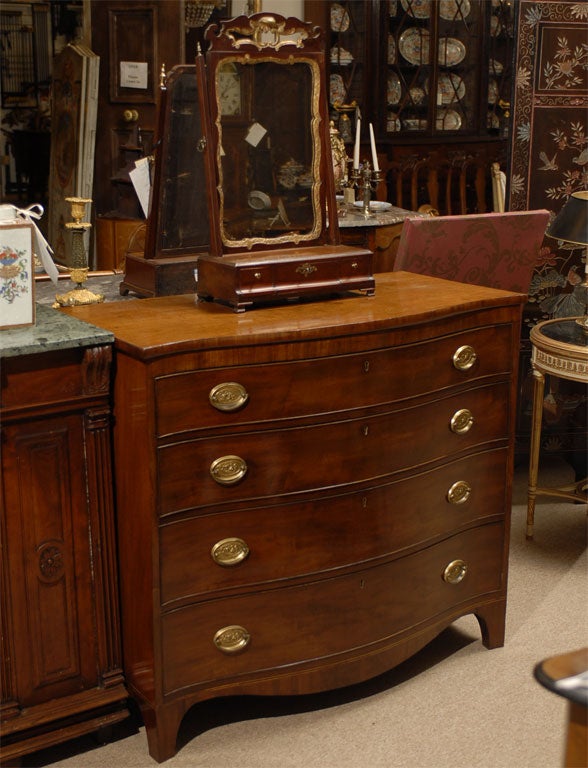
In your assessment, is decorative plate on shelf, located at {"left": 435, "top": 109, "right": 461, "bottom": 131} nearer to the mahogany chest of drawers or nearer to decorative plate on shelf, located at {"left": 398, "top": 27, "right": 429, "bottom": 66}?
decorative plate on shelf, located at {"left": 398, "top": 27, "right": 429, "bottom": 66}

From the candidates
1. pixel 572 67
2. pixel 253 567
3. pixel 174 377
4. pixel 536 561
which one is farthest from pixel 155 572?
pixel 572 67

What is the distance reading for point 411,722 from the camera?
9.78ft

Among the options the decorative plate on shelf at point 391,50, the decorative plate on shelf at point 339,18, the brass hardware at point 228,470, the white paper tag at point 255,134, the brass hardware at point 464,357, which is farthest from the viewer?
the decorative plate on shelf at point 391,50

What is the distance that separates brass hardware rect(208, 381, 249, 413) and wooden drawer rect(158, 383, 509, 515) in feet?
0.27

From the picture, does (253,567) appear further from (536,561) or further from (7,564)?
(536,561)

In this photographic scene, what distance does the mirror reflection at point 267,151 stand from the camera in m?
2.81

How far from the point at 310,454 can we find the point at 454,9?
22.3 ft

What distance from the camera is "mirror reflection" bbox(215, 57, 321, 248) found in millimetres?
2814

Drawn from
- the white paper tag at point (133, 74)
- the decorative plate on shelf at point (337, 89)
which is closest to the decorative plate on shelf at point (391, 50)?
the decorative plate on shelf at point (337, 89)

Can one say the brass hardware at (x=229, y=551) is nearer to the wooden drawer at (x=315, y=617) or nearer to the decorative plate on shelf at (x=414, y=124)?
the wooden drawer at (x=315, y=617)

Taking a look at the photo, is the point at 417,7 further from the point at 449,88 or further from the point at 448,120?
the point at 448,120

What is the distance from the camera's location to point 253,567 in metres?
2.76

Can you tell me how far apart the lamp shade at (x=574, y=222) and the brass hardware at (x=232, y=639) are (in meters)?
1.92

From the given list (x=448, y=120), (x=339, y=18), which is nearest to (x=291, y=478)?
(x=339, y=18)
